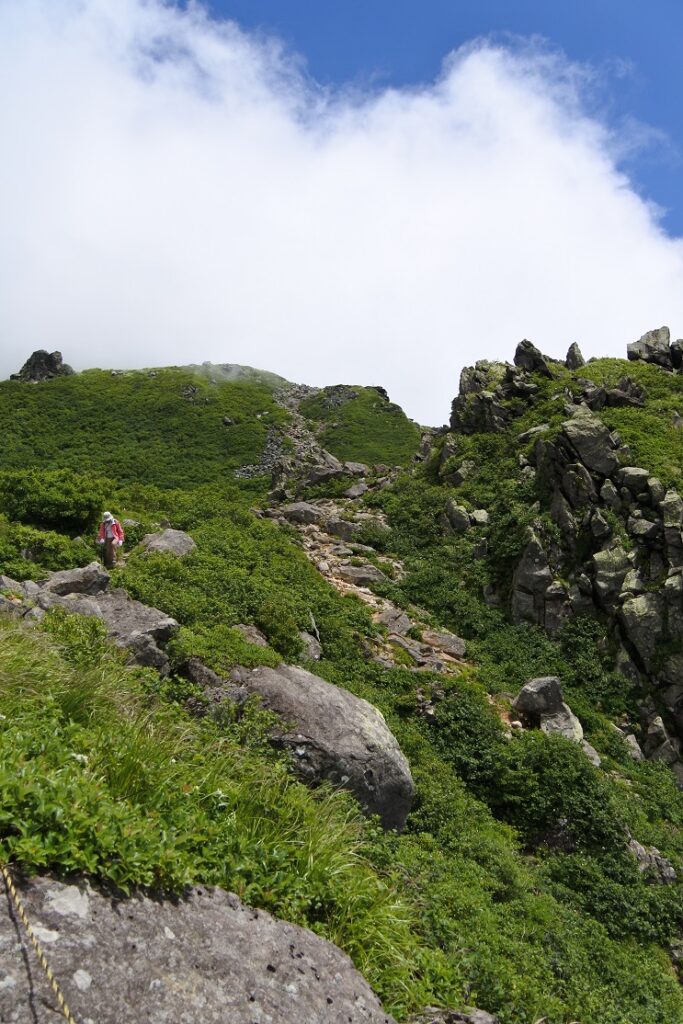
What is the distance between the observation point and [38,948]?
364 cm

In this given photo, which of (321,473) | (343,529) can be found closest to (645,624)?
(343,529)

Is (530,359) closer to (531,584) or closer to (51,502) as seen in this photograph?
(531,584)

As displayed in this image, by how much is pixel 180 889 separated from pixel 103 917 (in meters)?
0.73

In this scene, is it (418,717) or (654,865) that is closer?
(654,865)

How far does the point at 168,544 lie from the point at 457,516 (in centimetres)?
1390

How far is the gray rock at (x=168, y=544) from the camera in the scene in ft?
61.0

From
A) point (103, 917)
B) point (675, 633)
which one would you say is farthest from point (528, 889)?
point (675, 633)

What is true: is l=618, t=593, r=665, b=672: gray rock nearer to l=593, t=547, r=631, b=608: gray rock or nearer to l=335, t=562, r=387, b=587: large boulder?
l=593, t=547, r=631, b=608: gray rock

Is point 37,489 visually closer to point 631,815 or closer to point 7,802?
point 7,802

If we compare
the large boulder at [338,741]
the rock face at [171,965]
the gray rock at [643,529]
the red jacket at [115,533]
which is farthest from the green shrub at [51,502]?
the gray rock at [643,529]

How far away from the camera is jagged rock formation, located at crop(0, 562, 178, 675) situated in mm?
10844

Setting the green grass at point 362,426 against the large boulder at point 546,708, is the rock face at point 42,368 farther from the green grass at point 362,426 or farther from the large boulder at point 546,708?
the large boulder at point 546,708

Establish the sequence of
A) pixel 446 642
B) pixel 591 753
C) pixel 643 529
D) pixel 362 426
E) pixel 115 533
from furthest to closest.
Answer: pixel 362 426 < pixel 643 529 < pixel 446 642 < pixel 115 533 < pixel 591 753

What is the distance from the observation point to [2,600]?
1062 cm
